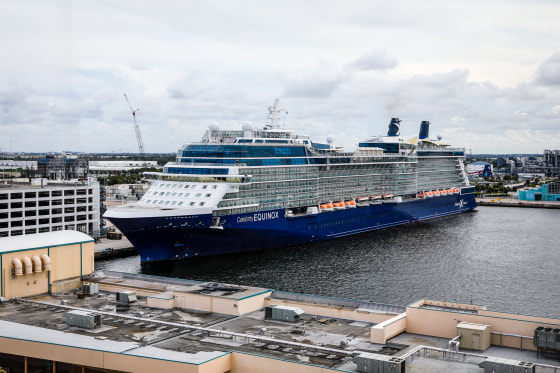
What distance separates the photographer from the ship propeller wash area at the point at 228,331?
16.2 m

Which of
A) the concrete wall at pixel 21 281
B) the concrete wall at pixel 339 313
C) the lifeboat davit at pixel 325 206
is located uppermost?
the lifeboat davit at pixel 325 206

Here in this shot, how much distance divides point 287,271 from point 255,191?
945cm

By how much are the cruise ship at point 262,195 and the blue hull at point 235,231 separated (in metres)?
0.08

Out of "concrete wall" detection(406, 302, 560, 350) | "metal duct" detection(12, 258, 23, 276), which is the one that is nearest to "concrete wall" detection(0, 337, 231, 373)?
"metal duct" detection(12, 258, 23, 276)

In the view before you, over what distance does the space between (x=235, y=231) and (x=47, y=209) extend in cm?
2006

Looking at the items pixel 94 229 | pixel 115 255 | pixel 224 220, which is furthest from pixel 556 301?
pixel 94 229

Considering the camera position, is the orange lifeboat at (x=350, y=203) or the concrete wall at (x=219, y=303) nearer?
the concrete wall at (x=219, y=303)

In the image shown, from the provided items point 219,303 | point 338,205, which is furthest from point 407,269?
point 219,303

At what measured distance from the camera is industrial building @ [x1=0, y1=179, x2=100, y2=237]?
5247 centimetres

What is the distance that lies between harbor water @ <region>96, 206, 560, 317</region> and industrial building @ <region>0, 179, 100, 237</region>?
9.66 m

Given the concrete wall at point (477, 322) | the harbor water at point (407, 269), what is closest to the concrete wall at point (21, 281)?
the concrete wall at point (477, 322)

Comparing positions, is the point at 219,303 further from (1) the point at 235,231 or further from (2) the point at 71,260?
(1) the point at 235,231

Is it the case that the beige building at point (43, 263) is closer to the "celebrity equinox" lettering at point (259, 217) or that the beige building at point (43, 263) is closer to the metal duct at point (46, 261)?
the metal duct at point (46, 261)

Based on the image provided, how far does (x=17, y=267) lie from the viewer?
75.3 feet
